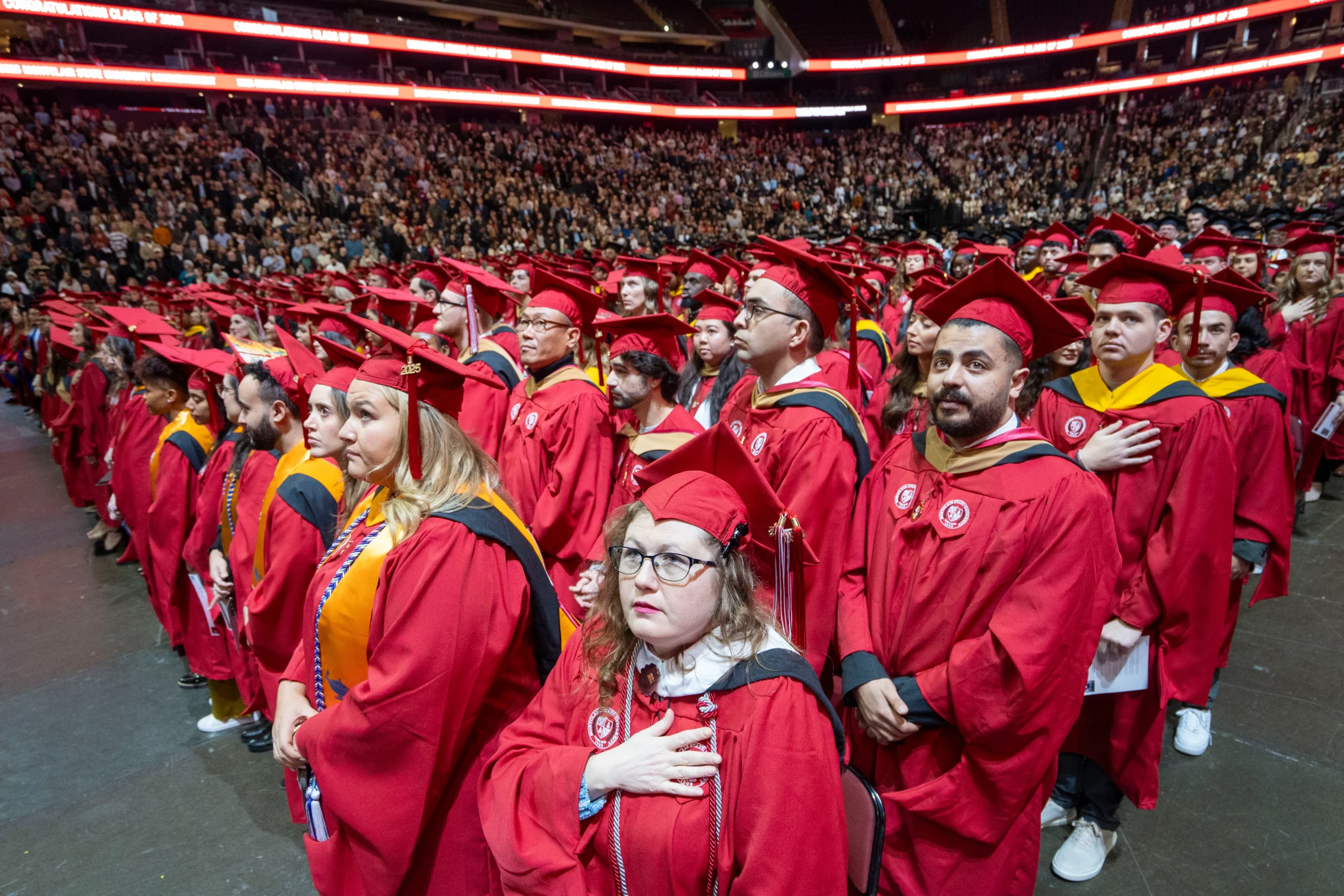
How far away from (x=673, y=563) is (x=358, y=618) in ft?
3.37

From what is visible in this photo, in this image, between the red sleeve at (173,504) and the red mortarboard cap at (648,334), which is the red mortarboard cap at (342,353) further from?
the red sleeve at (173,504)

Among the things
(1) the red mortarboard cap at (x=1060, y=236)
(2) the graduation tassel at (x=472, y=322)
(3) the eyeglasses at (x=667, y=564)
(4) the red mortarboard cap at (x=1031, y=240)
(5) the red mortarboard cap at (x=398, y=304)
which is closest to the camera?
(3) the eyeglasses at (x=667, y=564)

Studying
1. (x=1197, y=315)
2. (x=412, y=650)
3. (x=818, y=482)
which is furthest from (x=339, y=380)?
(x=1197, y=315)

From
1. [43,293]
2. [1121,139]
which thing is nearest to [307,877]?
[43,293]

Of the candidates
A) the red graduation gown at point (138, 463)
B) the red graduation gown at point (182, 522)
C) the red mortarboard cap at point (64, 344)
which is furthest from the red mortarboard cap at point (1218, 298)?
the red mortarboard cap at point (64, 344)

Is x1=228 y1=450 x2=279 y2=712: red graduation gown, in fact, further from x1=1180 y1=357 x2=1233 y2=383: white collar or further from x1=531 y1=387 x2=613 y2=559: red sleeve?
x1=1180 y1=357 x2=1233 y2=383: white collar

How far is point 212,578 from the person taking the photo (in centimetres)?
354

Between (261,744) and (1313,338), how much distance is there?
796 cm

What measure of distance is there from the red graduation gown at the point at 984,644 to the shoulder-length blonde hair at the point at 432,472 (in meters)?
1.22

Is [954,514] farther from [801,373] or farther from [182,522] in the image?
[182,522]

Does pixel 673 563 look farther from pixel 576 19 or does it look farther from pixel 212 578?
pixel 576 19

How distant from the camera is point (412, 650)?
71.3 inches

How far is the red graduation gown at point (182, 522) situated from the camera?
13.2 feet

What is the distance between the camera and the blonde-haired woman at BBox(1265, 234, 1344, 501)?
5.76 meters
